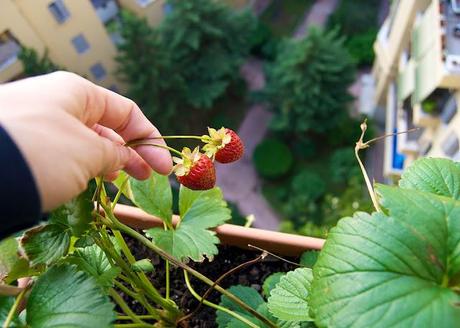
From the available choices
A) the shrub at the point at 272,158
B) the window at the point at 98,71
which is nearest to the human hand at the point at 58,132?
the window at the point at 98,71

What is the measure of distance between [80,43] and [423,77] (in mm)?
1622

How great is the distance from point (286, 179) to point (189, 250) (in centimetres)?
252

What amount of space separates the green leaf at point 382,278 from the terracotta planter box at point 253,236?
0.90 feet

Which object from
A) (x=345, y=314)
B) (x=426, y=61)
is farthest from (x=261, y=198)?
(x=345, y=314)

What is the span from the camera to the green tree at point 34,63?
1.74 meters

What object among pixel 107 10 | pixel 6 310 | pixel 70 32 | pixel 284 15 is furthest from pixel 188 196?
pixel 284 15

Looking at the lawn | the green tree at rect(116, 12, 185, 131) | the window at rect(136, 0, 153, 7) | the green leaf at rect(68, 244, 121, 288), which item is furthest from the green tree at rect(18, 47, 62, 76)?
the lawn

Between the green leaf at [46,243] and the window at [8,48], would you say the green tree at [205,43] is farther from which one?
the green leaf at [46,243]

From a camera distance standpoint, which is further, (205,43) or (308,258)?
(205,43)

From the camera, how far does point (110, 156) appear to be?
36 cm

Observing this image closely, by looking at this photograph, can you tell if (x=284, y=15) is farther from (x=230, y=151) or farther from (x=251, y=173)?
(x=230, y=151)

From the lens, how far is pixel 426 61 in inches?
81.2

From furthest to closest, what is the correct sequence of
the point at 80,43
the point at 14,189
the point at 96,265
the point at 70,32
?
the point at 80,43 → the point at 70,32 → the point at 96,265 → the point at 14,189

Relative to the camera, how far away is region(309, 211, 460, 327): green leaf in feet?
1.03
